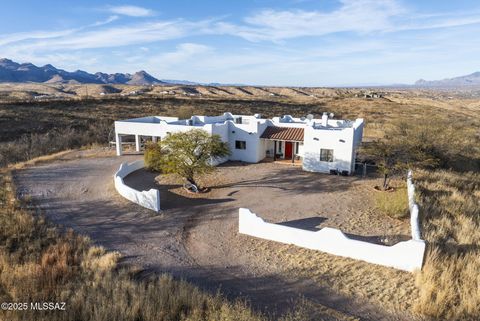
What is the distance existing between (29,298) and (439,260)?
41.8 ft

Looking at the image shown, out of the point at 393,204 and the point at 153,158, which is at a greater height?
the point at 153,158

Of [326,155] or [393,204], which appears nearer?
[393,204]

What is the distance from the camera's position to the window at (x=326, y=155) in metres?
25.2

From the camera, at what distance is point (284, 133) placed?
2830 centimetres

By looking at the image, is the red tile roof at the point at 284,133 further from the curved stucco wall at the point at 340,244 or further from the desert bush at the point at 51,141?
the desert bush at the point at 51,141

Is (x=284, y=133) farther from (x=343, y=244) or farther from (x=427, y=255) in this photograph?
(x=427, y=255)

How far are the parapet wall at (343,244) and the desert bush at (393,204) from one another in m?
2.19

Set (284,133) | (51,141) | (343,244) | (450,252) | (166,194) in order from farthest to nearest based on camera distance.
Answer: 1. (51,141)
2. (284,133)
3. (166,194)
4. (343,244)
5. (450,252)

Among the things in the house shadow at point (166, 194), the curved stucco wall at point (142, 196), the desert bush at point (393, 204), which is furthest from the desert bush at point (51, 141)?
the desert bush at point (393, 204)

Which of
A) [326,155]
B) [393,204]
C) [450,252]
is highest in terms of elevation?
[326,155]

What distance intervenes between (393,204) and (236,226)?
7.94m

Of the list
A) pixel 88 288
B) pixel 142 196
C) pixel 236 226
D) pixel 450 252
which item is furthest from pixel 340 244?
pixel 142 196

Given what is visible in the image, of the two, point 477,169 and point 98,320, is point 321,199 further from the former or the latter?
point 477,169

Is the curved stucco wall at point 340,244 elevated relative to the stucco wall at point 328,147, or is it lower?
lower
